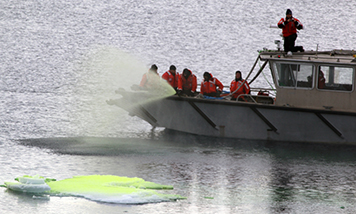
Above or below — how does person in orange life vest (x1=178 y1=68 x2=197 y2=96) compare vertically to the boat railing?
above

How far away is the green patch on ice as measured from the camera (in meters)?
8.55

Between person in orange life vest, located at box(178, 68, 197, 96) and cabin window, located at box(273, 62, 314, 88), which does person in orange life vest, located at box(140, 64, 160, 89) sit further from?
cabin window, located at box(273, 62, 314, 88)

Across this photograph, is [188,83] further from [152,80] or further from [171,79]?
[152,80]

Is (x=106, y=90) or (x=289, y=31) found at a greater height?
(x=289, y=31)

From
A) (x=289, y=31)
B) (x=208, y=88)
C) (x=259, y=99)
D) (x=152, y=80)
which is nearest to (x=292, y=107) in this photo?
(x=259, y=99)

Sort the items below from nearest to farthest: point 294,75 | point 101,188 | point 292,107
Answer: point 101,188, point 292,107, point 294,75

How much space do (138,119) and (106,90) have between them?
909 cm

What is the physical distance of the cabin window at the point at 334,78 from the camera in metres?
13.7

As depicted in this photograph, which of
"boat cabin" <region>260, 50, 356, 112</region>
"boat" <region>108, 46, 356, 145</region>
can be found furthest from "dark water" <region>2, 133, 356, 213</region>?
"boat cabin" <region>260, 50, 356, 112</region>

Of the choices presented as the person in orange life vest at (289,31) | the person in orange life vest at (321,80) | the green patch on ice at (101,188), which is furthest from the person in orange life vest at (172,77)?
the green patch on ice at (101,188)

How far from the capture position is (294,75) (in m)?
14.0

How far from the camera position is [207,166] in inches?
447

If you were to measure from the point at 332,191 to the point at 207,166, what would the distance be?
9.12 feet

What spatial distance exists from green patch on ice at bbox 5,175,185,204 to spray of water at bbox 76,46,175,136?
5.56 metres
